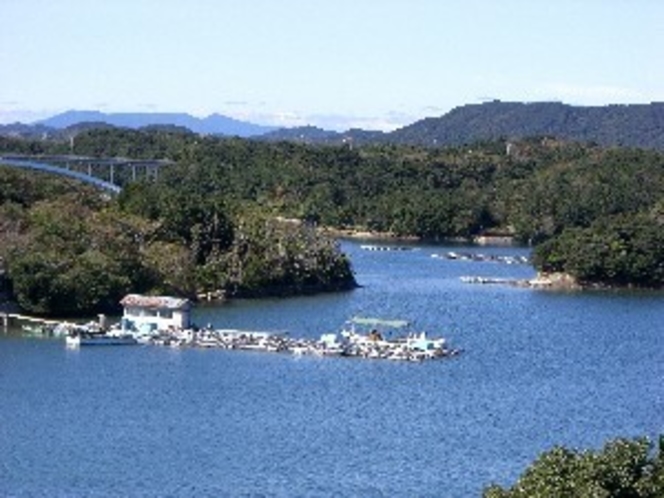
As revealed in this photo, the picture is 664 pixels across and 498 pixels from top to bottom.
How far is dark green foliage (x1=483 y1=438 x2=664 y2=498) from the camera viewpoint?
17.5 metres

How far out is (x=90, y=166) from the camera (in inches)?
4067

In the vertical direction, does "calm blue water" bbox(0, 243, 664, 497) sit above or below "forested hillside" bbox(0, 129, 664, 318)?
below

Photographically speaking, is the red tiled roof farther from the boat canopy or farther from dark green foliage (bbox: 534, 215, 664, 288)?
dark green foliage (bbox: 534, 215, 664, 288)

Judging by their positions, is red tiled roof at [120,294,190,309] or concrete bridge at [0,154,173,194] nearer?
red tiled roof at [120,294,190,309]

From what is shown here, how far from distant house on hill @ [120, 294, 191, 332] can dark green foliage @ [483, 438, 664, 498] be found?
26680 millimetres

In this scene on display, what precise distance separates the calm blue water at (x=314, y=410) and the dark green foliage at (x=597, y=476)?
7.66m

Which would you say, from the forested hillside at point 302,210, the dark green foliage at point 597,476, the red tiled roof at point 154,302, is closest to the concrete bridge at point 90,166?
the forested hillside at point 302,210

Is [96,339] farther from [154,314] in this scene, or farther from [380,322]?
[380,322]

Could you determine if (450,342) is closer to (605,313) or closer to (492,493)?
(605,313)

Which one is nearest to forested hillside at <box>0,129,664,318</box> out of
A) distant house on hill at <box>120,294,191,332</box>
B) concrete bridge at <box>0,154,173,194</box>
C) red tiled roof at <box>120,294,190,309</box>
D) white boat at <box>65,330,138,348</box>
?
concrete bridge at <box>0,154,173,194</box>

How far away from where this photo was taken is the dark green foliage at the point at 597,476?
17.5 meters

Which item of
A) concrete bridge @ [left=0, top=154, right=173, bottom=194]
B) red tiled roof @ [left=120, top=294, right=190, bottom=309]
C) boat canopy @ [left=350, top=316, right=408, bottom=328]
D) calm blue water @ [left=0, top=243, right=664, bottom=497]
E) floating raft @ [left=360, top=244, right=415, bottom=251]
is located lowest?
calm blue water @ [left=0, top=243, right=664, bottom=497]

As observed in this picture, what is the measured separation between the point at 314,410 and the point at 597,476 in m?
15.7

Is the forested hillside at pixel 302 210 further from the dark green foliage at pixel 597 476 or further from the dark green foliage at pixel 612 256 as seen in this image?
the dark green foliage at pixel 597 476
